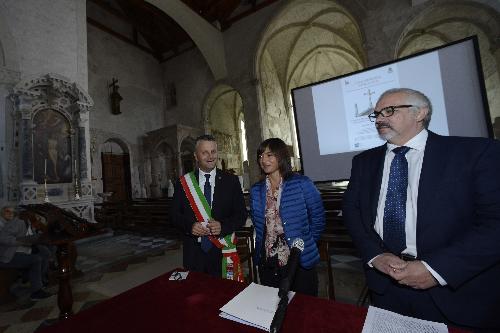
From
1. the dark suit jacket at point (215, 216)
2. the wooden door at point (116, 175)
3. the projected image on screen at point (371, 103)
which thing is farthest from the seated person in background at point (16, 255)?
the wooden door at point (116, 175)

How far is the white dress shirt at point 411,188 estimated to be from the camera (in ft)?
4.39

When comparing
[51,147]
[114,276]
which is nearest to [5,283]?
[114,276]

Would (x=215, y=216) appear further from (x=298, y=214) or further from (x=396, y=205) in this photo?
(x=396, y=205)

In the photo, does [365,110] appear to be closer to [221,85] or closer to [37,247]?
[37,247]

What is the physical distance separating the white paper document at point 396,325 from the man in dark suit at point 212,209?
49.4 inches

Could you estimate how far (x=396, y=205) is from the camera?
1.38 metres

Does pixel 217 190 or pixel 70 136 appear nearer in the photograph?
pixel 217 190

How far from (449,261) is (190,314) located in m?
1.13

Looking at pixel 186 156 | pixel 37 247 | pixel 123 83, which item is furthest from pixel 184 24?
pixel 37 247

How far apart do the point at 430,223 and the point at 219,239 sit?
1.46 metres

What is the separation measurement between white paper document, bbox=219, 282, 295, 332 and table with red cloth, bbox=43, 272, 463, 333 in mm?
24

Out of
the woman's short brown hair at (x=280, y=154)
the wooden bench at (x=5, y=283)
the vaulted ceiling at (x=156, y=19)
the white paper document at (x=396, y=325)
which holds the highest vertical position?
the vaulted ceiling at (x=156, y=19)

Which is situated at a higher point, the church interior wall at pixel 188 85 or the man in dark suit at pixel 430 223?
the church interior wall at pixel 188 85

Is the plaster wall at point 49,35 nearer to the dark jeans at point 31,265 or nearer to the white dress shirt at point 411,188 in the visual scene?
the dark jeans at point 31,265
